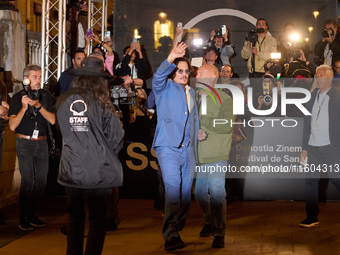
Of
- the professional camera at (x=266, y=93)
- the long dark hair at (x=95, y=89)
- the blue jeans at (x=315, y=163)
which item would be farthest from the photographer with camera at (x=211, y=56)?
the long dark hair at (x=95, y=89)

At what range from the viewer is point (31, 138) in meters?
6.12

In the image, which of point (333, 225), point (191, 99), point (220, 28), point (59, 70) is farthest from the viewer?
point (220, 28)

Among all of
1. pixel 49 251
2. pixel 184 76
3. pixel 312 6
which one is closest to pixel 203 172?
pixel 184 76

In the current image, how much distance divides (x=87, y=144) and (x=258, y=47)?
6219mm

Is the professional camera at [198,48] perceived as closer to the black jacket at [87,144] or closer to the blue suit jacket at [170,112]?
the blue suit jacket at [170,112]

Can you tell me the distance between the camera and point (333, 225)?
20.5 feet

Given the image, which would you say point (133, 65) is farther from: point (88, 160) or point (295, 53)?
point (88, 160)

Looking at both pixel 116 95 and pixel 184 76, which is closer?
pixel 184 76

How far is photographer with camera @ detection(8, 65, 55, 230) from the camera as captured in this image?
5.96m

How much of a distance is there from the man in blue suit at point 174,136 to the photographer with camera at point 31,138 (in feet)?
4.96

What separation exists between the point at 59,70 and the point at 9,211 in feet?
10.2

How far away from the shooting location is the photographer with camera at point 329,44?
9219mm

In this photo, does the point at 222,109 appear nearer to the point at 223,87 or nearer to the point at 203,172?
the point at 203,172

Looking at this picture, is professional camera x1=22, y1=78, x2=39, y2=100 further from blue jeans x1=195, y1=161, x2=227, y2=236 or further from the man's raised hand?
blue jeans x1=195, y1=161, x2=227, y2=236
